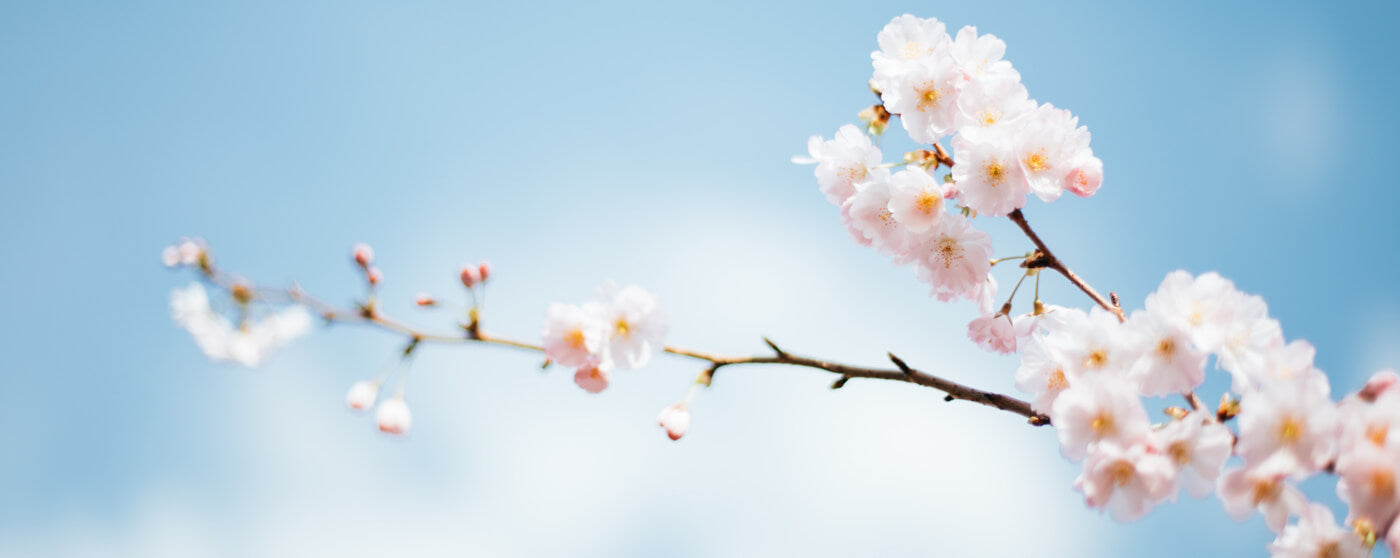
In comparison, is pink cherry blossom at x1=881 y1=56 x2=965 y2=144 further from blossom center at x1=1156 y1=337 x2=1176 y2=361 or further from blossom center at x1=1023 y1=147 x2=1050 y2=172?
blossom center at x1=1156 y1=337 x2=1176 y2=361

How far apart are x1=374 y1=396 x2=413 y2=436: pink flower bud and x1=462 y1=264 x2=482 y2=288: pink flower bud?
0.34 m

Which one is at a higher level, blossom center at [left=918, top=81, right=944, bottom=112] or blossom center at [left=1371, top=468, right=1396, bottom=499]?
blossom center at [left=918, top=81, right=944, bottom=112]

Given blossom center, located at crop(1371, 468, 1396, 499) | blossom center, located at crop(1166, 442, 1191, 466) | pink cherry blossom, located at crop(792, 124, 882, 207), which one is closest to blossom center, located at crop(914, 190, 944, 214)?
pink cherry blossom, located at crop(792, 124, 882, 207)

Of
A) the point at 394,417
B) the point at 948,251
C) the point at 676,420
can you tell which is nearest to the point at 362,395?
the point at 394,417

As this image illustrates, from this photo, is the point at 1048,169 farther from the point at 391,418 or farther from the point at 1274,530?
the point at 391,418

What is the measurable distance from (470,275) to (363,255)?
22 centimetres

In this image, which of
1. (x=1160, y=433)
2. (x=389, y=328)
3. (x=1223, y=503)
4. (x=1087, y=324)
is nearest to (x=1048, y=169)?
(x=1087, y=324)

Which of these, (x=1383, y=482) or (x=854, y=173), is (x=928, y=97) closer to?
(x=854, y=173)

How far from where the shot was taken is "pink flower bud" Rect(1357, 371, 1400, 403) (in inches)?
49.8

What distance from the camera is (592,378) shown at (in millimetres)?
1791

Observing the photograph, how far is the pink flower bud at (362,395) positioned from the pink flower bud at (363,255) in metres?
0.29

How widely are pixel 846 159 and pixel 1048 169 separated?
1.71 feet

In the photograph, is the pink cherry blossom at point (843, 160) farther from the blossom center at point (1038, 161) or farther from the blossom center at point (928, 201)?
the blossom center at point (1038, 161)

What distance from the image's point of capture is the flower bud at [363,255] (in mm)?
1561
